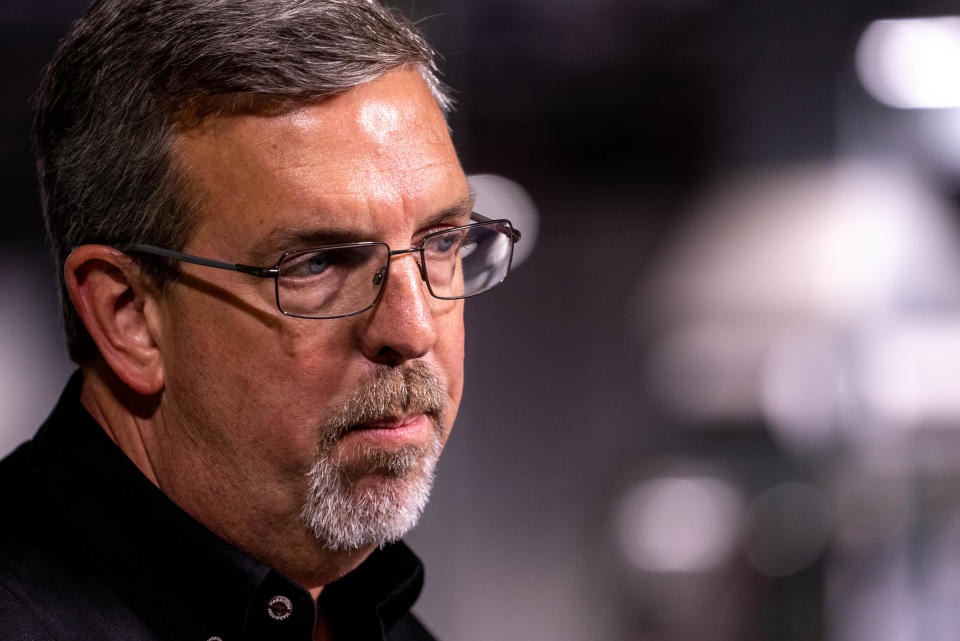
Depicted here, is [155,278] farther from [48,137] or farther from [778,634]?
[778,634]

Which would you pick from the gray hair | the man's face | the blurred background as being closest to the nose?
the man's face

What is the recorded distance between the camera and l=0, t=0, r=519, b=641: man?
42.6 inches

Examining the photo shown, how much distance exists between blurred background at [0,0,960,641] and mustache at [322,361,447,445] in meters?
2.13

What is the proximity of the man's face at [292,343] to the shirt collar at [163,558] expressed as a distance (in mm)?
39

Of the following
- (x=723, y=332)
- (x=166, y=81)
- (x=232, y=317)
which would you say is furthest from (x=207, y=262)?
(x=723, y=332)

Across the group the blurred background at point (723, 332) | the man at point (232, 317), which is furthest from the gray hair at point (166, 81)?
the blurred background at point (723, 332)

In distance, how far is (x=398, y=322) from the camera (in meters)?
1.10

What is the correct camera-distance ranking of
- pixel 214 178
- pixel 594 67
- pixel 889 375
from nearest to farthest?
pixel 214 178, pixel 594 67, pixel 889 375

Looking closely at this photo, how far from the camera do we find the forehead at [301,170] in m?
1.07

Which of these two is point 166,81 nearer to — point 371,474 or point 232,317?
point 232,317

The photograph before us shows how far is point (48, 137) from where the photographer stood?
122 centimetres

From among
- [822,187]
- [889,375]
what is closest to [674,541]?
[889,375]

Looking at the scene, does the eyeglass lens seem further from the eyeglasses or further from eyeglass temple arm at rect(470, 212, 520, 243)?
eyeglass temple arm at rect(470, 212, 520, 243)

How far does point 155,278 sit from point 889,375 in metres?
3.22
